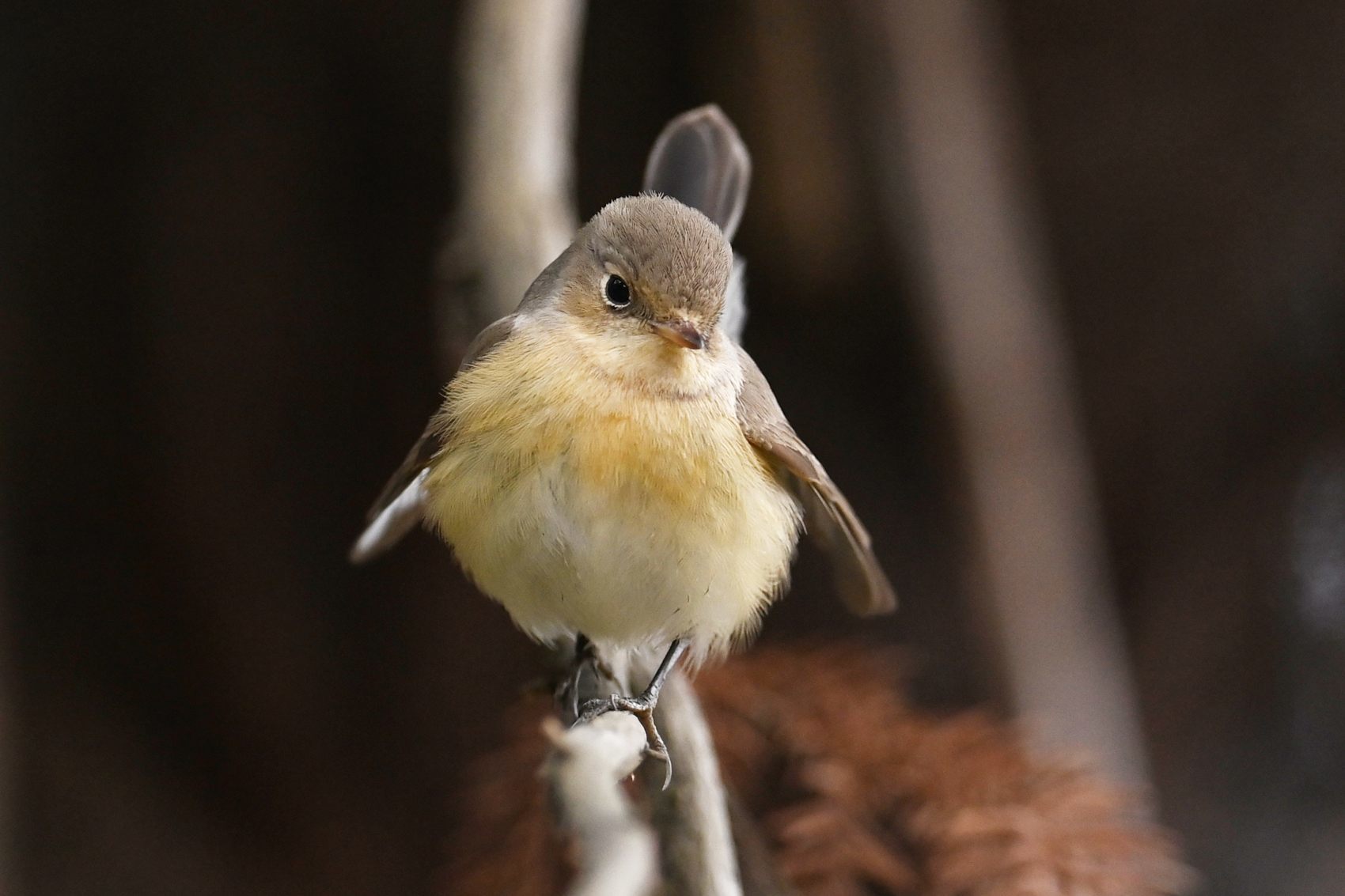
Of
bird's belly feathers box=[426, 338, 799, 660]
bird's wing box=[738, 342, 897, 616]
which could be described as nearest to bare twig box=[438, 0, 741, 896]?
bird's belly feathers box=[426, 338, 799, 660]

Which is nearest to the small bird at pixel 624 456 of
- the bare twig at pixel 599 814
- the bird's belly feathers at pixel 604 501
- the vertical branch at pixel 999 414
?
the bird's belly feathers at pixel 604 501

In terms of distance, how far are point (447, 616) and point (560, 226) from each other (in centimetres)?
137

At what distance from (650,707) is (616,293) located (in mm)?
451

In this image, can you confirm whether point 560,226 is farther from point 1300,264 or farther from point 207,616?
point 1300,264

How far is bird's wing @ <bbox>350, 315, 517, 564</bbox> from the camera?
144cm

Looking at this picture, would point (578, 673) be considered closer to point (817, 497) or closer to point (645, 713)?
point (645, 713)

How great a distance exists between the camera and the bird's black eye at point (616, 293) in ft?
4.31

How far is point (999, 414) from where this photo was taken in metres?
2.61

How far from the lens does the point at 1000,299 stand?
2.61 meters

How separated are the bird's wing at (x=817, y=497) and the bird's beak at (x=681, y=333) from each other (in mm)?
154

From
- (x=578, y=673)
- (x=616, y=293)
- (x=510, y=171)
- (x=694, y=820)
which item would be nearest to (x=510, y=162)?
(x=510, y=171)

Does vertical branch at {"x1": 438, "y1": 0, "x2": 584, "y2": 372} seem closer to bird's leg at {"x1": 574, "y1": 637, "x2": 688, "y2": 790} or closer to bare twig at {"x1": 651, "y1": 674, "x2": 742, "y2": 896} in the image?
bird's leg at {"x1": 574, "y1": 637, "x2": 688, "y2": 790}

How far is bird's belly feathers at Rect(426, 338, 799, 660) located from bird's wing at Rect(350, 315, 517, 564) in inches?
2.0

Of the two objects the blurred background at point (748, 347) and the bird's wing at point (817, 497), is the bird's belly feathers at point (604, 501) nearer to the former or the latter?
the bird's wing at point (817, 497)
